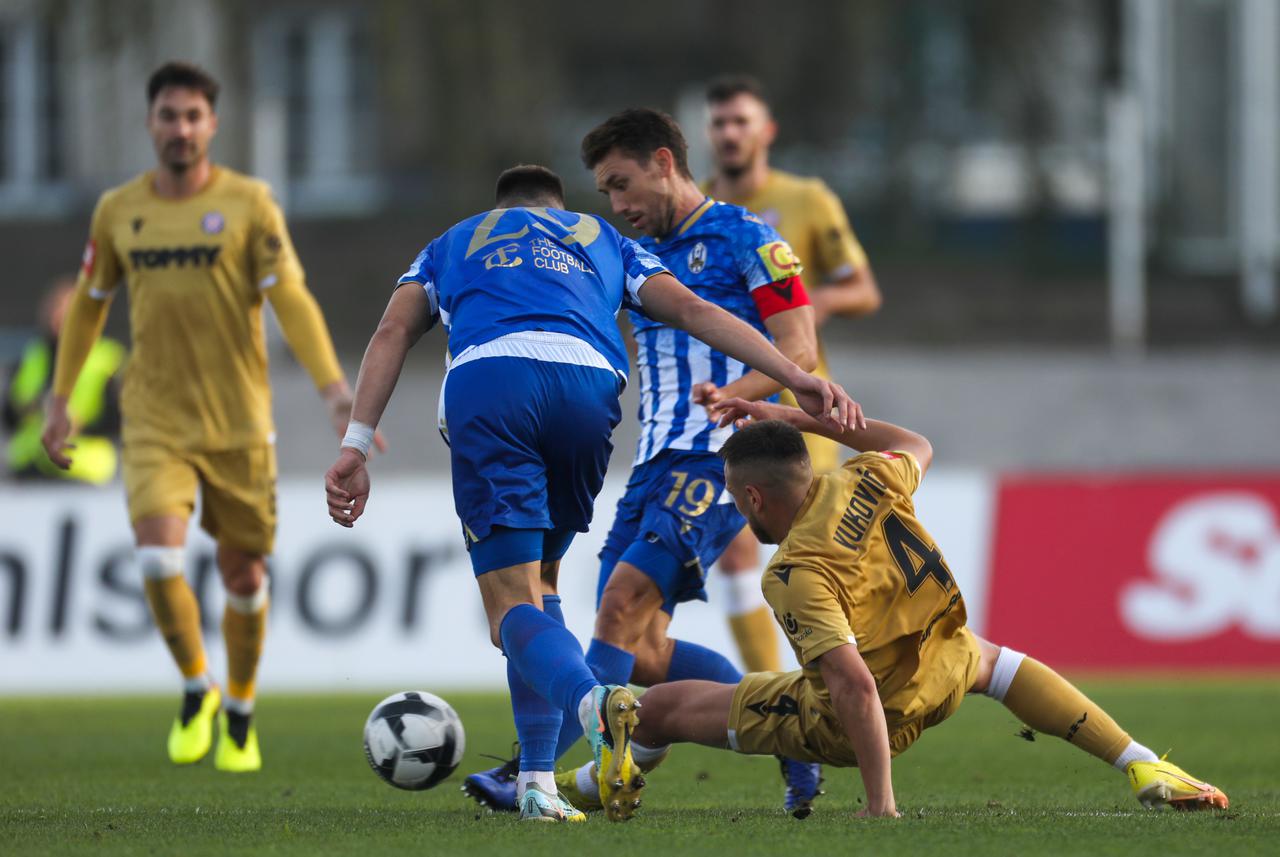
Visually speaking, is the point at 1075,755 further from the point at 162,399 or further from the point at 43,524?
the point at 43,524

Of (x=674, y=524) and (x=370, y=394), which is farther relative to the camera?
(x=674, y=524)

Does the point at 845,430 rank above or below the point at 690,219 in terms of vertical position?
below

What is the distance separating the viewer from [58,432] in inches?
315

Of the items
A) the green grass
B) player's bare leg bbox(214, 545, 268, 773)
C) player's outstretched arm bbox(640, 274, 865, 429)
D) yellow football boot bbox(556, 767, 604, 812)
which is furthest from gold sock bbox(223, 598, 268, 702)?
player's outstretched arm bbox(640, 274, 865, 429)

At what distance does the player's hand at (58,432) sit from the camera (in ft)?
26.2

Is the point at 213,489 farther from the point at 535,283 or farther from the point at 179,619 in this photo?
the point at 535,283

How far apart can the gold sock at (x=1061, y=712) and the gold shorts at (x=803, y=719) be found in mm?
170

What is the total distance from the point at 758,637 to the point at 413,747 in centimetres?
229

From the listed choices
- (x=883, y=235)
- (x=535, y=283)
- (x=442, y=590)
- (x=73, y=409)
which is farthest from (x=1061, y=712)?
(x=883, y=235)

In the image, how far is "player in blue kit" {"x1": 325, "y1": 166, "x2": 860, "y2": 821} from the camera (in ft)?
18.0

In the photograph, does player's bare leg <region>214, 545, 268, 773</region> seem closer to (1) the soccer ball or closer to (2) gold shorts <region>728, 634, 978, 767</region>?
(1) the soccer ball

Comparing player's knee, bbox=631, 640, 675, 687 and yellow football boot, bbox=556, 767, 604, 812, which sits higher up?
player's knee, bbox=631, 640, 675, 687

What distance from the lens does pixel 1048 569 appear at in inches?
496

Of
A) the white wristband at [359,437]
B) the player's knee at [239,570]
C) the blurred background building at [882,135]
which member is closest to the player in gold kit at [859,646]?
the white wristband at [359,437]
